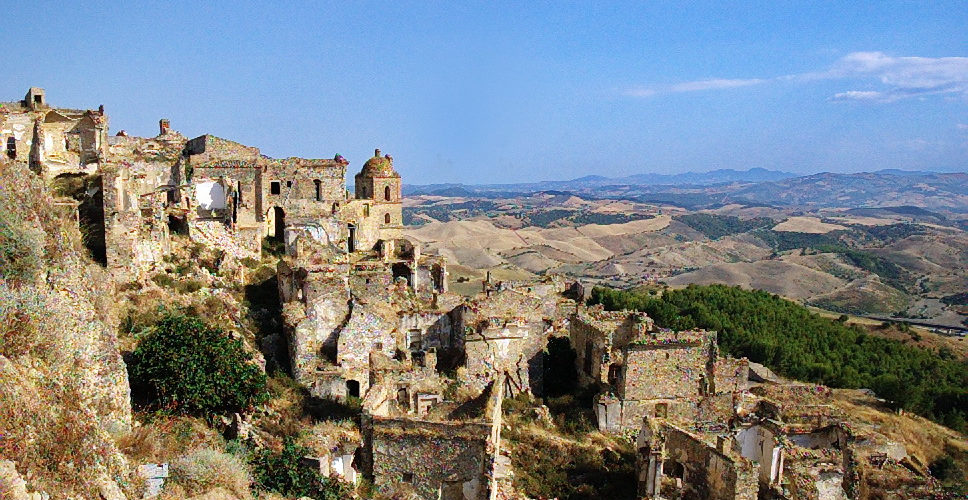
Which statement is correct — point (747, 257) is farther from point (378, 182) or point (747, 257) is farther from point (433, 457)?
point (433, 457)

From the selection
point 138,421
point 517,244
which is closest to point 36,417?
point 138,421

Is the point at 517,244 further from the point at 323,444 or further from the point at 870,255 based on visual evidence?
the point at 323,444

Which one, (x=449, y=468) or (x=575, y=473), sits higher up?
(x=449, y=468)

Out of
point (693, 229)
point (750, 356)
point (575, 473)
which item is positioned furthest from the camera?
point (693, 229)

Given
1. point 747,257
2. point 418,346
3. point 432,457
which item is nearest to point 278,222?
point 418,346

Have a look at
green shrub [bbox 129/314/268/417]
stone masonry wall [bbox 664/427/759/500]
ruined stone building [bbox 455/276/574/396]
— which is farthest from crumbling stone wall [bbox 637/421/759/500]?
green shrub [bbox 129/314/268/417]

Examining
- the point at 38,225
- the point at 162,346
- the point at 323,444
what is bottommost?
the point at 323,444

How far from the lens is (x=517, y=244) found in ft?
495

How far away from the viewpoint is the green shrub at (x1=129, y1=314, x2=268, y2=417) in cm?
1588

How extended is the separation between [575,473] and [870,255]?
5075 inches

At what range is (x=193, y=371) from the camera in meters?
16.2

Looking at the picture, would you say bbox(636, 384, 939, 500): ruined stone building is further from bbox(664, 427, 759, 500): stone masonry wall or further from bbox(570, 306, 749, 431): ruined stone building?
bbox(570, 306, 749, 431): ruined stone building

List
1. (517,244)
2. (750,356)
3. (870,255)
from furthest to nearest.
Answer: (517,244) → (870,255) → (750,356)

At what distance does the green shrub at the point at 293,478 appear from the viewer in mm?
14219
